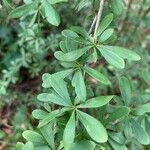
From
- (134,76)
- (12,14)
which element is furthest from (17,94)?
(12,14)

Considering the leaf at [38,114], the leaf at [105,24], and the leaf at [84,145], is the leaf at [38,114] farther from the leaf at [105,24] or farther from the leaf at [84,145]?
the leaf at [105,24]

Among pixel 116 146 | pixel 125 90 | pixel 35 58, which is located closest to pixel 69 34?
pixel 125 90

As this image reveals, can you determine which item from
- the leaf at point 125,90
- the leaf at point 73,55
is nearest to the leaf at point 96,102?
the leaf at point 73,55

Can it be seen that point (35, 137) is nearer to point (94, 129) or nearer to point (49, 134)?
point (49, 134)

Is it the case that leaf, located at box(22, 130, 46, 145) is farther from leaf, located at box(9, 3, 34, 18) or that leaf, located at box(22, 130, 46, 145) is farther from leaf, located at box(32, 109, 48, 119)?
leaf, located at box(9, 3, 34, 18)

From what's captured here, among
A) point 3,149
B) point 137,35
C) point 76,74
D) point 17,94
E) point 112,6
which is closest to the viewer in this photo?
point 76,74

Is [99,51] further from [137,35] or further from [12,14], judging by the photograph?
[137,35]
